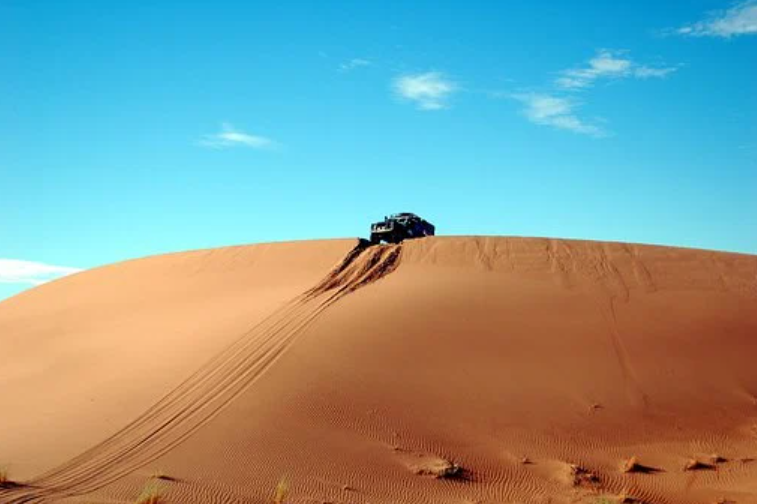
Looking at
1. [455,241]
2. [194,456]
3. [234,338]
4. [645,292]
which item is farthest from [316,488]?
[455,241]

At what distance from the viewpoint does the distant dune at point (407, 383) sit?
11609mm

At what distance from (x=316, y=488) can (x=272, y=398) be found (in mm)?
Result: 3151

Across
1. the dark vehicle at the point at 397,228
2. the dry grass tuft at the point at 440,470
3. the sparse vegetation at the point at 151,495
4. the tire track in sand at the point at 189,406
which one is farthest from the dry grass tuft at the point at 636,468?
the dark vehicle at the point at 397,228

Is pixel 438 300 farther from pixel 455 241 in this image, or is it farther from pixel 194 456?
pixel 194 456

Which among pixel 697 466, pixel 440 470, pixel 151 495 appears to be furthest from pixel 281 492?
pixel 697 466

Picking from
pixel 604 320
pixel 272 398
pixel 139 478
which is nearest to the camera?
pixel 139 478

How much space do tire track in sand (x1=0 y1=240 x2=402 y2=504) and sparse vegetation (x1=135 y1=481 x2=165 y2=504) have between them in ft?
2.78

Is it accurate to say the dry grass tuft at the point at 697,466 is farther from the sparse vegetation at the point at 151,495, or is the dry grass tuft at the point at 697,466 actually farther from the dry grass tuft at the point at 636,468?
the sparse vegetation at the point at 151,495

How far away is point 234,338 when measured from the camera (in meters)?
16.9

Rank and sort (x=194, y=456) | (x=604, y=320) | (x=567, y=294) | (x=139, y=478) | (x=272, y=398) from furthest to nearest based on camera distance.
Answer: (x=567, y=294) < (x=604, y=320) < (x=272, y=398) < (x=194, y=456) < (x=139, y=478)

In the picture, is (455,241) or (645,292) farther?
(455,241)

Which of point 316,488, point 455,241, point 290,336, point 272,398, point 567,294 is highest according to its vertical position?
point 455,241

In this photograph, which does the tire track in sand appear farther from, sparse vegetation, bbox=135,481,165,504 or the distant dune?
sparse vegetation, bbox=135,481,165,504

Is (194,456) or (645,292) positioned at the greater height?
(645,292)
